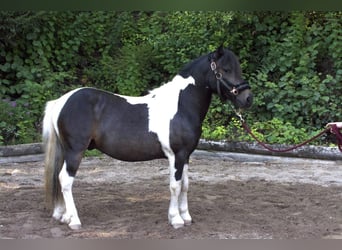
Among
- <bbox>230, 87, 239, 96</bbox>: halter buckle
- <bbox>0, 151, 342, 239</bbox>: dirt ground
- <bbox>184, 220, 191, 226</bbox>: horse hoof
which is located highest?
<bbox>230, 87, 239, 96</bbox>: halter buckle

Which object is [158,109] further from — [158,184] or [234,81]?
[158,184]

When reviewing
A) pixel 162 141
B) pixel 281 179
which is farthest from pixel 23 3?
pixel 281 179

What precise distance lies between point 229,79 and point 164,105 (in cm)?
60

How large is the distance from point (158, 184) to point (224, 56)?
2.43 metres

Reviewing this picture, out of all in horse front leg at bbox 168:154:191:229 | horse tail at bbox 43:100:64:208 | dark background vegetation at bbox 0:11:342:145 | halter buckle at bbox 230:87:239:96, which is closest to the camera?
halter buckle at bbox 230:87:239:96

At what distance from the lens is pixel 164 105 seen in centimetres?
434

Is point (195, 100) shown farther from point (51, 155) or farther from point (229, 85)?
point (51, 155)

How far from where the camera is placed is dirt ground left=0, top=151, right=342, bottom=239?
418 centimetres

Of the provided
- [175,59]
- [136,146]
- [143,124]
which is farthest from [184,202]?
[175,59]

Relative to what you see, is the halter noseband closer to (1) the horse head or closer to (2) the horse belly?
(1) the horse head

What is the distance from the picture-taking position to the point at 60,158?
14.3 feet

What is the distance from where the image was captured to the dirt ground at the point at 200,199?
418 centimetres

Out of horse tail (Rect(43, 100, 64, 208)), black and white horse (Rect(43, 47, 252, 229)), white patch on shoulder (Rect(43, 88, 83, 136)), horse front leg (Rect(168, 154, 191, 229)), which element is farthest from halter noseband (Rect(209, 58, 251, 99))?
horse tail (Rect(43, 100, 64, 208))

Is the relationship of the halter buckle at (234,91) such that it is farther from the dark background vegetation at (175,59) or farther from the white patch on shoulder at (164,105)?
the dark background vegetation at (175,59)
